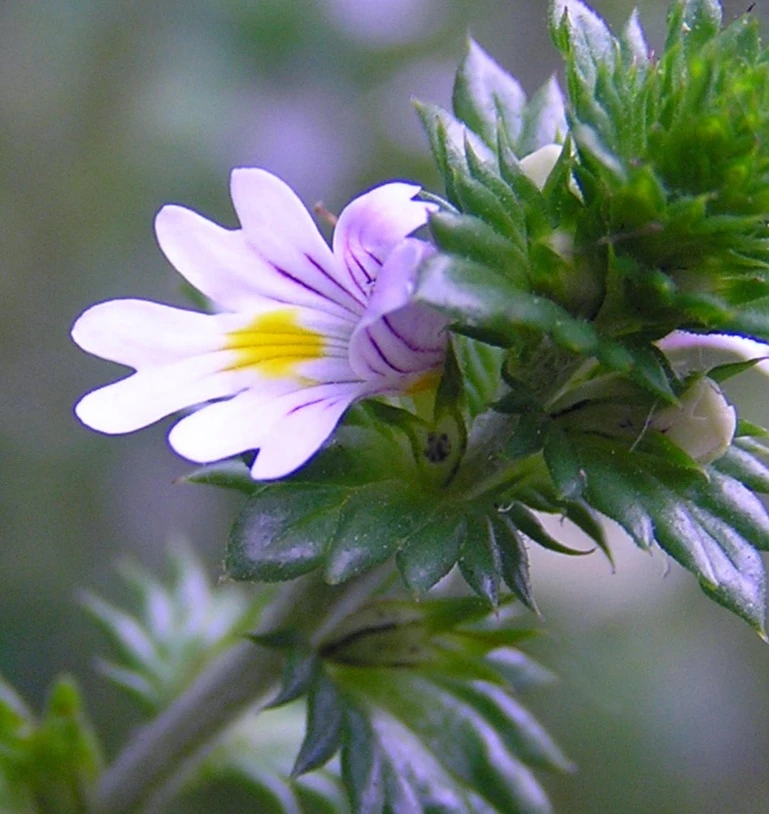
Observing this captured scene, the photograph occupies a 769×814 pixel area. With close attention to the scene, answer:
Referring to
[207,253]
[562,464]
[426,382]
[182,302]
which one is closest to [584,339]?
[562,464]

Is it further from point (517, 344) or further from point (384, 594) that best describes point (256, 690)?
point (517, 344)

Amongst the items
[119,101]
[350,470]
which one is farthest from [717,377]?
[119,101]

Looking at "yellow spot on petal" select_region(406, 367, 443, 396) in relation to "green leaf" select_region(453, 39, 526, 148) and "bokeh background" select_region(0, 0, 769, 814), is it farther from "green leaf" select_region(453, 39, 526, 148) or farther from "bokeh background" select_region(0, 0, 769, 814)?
"bokeh background" select_region(0, 0, 769, 814)

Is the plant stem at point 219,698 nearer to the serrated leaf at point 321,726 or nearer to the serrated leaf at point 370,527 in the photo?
the serrated leaf at point 321,726

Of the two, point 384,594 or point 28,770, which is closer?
point 384,594

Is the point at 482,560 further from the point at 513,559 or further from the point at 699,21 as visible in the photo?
the point at 699,21
